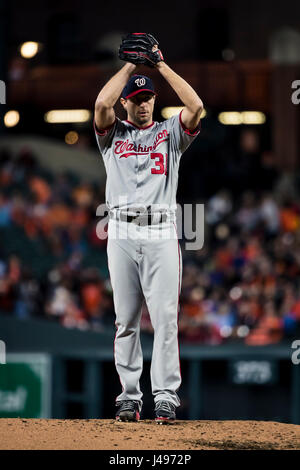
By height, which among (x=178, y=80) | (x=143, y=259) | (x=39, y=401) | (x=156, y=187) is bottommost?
(x=39, y=401)

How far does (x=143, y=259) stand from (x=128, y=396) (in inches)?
30.8

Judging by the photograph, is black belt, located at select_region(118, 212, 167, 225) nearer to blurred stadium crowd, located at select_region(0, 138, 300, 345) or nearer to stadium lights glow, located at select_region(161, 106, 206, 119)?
blurred stadium crowd, located at select_region(0, 138, 300, 345)

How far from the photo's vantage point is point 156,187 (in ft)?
16.4

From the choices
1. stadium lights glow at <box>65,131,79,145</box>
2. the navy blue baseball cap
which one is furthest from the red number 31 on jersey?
stadium lights glow at <box>65,131,79,145</box>

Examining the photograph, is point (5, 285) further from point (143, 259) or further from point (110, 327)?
point (143, 259)

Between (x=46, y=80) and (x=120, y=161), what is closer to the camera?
(x=120, y=161)

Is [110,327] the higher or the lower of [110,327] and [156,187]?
the lower

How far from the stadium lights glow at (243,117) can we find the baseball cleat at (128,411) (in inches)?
517

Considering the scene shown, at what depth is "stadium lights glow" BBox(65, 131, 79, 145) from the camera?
18337 millimetres

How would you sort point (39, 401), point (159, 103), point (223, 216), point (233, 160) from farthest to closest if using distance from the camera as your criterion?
point (159, 103) < point (233, 160) < point (223, 216) < point (39, 401)

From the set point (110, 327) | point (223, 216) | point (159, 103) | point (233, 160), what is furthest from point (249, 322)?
point (159, 103)

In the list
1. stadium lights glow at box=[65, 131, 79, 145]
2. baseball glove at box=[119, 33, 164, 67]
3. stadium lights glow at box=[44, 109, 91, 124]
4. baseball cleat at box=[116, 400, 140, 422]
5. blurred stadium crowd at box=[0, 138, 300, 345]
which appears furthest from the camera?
stadium lights glow at box=[44, 109, 91, 124]

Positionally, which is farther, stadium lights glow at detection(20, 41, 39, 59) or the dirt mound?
stadium lights glow at detection(20, 41, 39, 59)

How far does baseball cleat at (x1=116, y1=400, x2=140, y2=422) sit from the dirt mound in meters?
0.06
